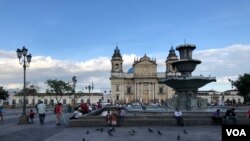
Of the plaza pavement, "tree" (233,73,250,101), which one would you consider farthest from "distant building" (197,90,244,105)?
the plaza pavement

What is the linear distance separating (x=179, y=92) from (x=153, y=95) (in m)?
110

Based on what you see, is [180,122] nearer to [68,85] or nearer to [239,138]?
[239,138]

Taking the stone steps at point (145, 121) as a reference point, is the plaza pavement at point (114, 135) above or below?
below

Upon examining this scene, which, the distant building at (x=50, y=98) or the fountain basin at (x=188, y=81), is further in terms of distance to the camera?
the distant building at (x=50, y=98)

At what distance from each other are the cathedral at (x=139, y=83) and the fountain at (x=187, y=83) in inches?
4244

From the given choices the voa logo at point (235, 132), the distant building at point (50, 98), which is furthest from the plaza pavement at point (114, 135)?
the distant building at point (50, 98)

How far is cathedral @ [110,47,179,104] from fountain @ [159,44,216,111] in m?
108

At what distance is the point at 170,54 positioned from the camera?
478 feet

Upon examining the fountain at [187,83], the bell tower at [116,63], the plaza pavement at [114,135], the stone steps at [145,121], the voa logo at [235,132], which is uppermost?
the bell tower at [116,63]

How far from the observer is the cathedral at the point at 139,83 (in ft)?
455

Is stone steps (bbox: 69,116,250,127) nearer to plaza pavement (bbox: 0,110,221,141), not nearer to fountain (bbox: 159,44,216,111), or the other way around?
plaza pavement (bbox: 0,110,221,141)

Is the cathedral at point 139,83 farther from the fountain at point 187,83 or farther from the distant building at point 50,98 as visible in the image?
the fountain at point 187,83

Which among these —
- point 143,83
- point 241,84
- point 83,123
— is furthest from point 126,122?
point 143,83

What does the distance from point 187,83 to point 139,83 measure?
110482 millimetres
